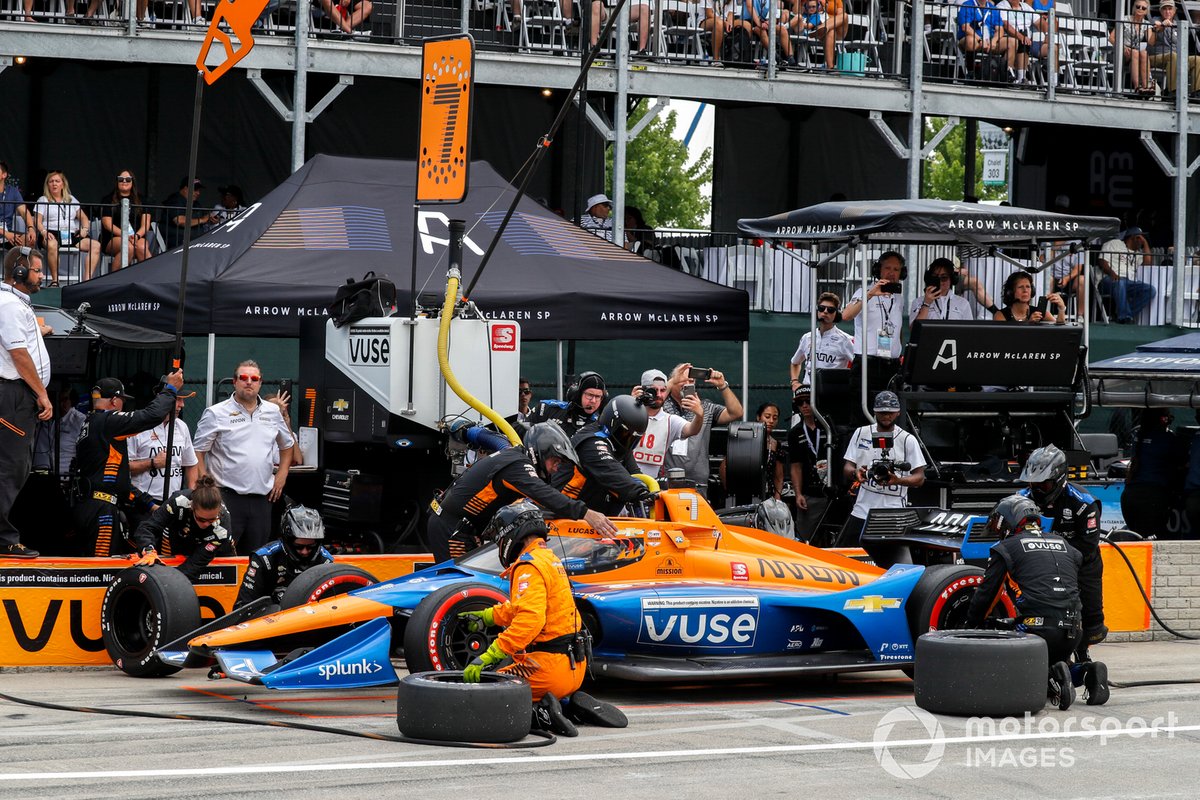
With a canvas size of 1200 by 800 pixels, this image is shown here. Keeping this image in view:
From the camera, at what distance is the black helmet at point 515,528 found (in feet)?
30.7

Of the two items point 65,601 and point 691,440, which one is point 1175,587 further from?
point 65,601

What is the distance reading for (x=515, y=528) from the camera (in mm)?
9383

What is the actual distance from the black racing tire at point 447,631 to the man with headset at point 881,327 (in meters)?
6.59

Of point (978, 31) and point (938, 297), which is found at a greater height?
point (978, 31)

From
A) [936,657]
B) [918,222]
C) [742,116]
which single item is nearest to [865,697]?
[936,657]

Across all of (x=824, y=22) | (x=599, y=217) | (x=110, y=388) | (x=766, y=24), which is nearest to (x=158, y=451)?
(x=110, y=388)

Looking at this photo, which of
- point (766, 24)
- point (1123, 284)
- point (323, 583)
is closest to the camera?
point (323, 583)

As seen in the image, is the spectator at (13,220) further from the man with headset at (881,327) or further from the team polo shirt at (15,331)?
the man with headset at (881,327)

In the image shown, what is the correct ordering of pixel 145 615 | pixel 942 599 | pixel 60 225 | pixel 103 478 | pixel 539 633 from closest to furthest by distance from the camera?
1. pixel 539 633
2. pixel 942 599
3. pixel 145 615
4. pixel 103 478
5. pixel 60 225

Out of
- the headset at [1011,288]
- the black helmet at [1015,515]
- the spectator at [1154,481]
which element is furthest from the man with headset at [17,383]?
the spectator at [1154,481]

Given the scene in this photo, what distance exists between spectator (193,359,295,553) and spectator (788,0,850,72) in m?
13.0

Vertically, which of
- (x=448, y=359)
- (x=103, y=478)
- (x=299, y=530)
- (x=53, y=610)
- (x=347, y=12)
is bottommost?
(x=53, y=610)

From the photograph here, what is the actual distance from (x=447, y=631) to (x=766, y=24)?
15.5 m

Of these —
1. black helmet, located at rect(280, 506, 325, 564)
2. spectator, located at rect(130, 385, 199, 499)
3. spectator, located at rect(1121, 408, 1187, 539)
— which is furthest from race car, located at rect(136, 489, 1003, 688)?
spectator, located at rect(1121, 408, 1187, 539)
